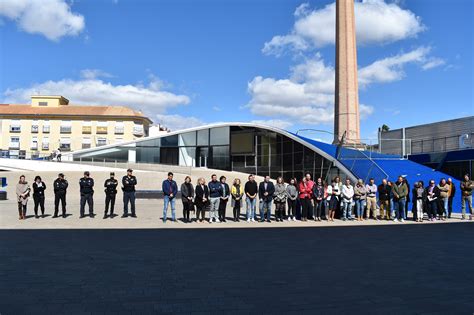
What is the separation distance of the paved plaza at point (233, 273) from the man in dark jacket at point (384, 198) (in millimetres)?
4297

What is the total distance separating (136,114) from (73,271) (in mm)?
65371

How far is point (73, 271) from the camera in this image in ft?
20.8

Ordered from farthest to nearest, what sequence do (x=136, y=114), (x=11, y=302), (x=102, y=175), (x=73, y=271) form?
(x=136, y=114) → (x=102, y=175) → (x=73, y=271) → (x=11, y=302)

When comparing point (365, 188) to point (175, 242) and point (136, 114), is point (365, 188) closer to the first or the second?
point (175, 242)

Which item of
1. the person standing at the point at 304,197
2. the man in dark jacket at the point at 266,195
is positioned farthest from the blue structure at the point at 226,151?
the man in dark jacket at the point at 266,195

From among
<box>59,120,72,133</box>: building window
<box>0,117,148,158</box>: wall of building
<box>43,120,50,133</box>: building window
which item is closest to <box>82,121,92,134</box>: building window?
<box>0,117,148,158</box>: wall of building

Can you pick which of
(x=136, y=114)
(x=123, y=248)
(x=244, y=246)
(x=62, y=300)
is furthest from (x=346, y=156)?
(x=136, y=114)

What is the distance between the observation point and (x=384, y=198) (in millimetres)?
14719

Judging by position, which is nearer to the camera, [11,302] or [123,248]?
[11,302]

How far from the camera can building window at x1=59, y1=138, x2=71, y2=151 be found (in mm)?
61725

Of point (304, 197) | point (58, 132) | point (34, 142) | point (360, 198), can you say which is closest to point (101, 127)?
point (58, 132)

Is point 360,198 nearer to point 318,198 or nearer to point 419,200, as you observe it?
point 318,198

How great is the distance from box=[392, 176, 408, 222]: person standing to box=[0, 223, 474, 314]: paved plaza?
12.5 feet

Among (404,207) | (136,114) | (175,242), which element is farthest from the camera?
(136,114)
